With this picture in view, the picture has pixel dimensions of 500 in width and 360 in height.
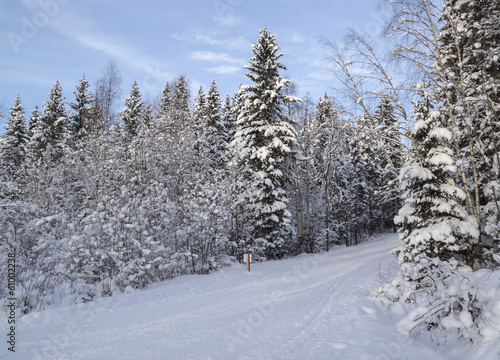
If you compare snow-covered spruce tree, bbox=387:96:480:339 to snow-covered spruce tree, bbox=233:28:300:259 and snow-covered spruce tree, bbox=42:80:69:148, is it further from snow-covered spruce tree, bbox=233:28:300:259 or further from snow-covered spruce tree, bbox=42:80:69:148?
snow-covered spruce tree, bbox=42:80:69:148

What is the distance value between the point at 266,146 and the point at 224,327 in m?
14.0

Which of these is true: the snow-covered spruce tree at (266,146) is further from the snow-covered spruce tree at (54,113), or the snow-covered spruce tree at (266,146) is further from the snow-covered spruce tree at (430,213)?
the snow-covered spruce tree at (54,113)

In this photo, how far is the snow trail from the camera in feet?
13.4

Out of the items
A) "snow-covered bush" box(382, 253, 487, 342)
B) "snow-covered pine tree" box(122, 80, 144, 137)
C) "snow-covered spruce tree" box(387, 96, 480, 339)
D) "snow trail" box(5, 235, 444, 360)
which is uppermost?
"snow-covered pine tree" box(122, 80, 144, 137)

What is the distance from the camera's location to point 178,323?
5.61 metres

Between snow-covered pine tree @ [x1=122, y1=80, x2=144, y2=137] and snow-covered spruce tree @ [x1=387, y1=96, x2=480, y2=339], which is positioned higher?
snow-covered pine tree @ [x1=122, y1=80, x2=144, y2=137]

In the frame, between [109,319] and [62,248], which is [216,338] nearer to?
[109,319]

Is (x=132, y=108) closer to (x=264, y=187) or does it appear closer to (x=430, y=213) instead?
(x=264, y=187)

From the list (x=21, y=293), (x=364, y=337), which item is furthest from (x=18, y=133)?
(x=364, y=337)

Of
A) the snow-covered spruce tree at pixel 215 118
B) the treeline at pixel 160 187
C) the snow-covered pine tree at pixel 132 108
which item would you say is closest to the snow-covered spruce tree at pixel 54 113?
the treeline at pixel 160 187

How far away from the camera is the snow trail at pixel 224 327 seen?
4090 mm

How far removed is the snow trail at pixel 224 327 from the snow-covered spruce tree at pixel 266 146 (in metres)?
8.64

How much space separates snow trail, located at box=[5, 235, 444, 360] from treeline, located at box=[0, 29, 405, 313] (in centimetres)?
155

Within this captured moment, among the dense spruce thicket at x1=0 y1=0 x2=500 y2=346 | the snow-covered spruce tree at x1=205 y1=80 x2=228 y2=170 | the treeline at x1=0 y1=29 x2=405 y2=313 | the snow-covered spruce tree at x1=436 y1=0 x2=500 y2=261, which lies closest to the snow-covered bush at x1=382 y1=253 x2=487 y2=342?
the dense spruce thicket at x1=0 y1=0 x2=500 y2=346
